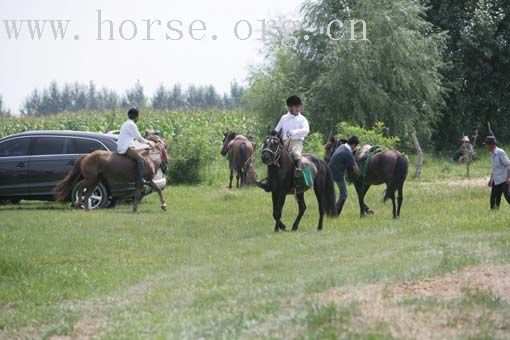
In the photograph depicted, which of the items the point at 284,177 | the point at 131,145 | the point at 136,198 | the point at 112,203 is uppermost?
the point at 131,145

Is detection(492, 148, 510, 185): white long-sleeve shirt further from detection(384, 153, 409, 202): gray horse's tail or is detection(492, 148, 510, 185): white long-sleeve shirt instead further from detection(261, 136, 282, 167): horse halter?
detection(261, 136, 282, 167): horse halter

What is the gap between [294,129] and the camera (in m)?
17.3

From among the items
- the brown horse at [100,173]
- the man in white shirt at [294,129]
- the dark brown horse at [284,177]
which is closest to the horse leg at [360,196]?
the dark brown horse at [284,177]

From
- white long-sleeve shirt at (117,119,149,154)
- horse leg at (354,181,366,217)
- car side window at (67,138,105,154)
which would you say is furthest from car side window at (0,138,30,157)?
horse leg at (354,181,366,217)

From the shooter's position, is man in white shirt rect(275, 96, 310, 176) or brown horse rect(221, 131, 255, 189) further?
brown horse rect(221, 131, 255, 189)

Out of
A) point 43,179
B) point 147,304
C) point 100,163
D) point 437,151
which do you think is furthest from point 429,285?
point 437,151

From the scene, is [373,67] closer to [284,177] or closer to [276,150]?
[284,177]

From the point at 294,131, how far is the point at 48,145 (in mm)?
8651

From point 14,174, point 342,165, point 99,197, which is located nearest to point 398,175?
point 342,165

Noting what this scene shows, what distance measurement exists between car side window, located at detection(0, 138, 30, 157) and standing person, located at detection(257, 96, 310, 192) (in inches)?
338

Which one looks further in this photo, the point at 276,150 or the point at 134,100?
the point at 134,100

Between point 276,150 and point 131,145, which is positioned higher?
point 276,150

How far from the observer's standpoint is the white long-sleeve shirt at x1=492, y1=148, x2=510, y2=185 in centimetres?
1878

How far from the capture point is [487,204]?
69.6 ft
